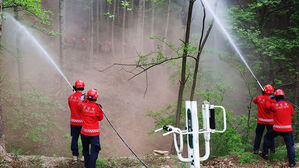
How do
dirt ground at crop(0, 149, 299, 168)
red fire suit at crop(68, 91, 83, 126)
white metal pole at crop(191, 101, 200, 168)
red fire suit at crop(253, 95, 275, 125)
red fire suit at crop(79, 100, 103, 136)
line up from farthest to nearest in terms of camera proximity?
red fire suit at crop(253, 95, 275, 125) < red fire suit at crop(68, 91, 83, 126) < dirt ground at crop(0, 149, 299, 168) < red fire suit at crop(79, 100, 103, 136) < white metal pole at crop(191, 101, 200, 168)

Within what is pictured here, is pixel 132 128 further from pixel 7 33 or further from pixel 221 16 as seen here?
pixel 7 33

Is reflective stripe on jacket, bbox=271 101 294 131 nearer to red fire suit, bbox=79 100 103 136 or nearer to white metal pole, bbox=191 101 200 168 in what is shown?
white metal pole, bbox=191 101 200 168

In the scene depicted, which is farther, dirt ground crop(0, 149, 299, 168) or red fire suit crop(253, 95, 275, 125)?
red fire suit crop(253, 95, 275, 125)

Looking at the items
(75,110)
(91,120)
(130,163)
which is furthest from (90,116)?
(130,163)

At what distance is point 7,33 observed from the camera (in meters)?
18.8

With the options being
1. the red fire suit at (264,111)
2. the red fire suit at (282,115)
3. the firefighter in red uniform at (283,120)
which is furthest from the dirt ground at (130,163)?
the red fire suit at (264,111)

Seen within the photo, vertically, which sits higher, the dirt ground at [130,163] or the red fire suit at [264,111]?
the red fire suit at [264,111]

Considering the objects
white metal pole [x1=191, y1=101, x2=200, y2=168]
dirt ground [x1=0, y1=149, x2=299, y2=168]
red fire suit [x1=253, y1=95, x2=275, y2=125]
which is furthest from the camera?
red fire suit [x1=253, y1=95, x2=275, y2=125]

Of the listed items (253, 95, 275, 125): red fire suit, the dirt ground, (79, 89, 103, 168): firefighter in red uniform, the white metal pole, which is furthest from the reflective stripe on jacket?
(79, 89, 103, 168): firefighter in red uniform

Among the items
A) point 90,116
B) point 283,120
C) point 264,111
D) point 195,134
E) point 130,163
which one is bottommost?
point 130,163

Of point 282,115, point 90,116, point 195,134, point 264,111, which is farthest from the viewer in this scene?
point 264,111

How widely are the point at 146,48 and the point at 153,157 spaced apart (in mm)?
22977

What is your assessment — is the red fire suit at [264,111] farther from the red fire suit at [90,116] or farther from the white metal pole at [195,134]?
the red fire suit at [90,116]

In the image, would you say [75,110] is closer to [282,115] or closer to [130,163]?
[130,163]
